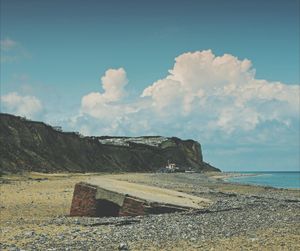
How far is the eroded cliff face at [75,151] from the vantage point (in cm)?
8862

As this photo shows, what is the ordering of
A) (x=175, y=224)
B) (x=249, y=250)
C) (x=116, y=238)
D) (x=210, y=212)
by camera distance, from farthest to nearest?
(x=210, y=212)
(x=175, y=224)
(x=116, y=238)
(x=249, y=250)

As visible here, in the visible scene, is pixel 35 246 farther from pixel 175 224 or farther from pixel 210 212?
pixel 210 212

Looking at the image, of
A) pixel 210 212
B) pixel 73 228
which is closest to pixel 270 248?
pixel 73 228

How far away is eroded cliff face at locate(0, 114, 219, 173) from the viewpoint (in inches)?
3489

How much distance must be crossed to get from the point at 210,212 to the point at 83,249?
9817 millimetres

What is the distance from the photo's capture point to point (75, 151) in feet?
382

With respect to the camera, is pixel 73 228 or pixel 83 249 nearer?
pixel 83 249

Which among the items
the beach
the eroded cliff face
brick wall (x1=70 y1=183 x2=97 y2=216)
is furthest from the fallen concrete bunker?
the eroded cliff face

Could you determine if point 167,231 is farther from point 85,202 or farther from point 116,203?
point 85,202

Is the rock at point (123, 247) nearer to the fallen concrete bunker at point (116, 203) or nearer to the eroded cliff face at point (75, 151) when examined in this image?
the fallen concrete bunker at point (116, 203)

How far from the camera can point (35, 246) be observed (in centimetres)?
1519

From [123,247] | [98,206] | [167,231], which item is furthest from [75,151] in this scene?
[123,247]

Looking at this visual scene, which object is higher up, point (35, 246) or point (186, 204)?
point (186, 204)

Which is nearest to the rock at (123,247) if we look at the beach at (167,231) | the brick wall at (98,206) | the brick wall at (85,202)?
the beach at (167,231)
